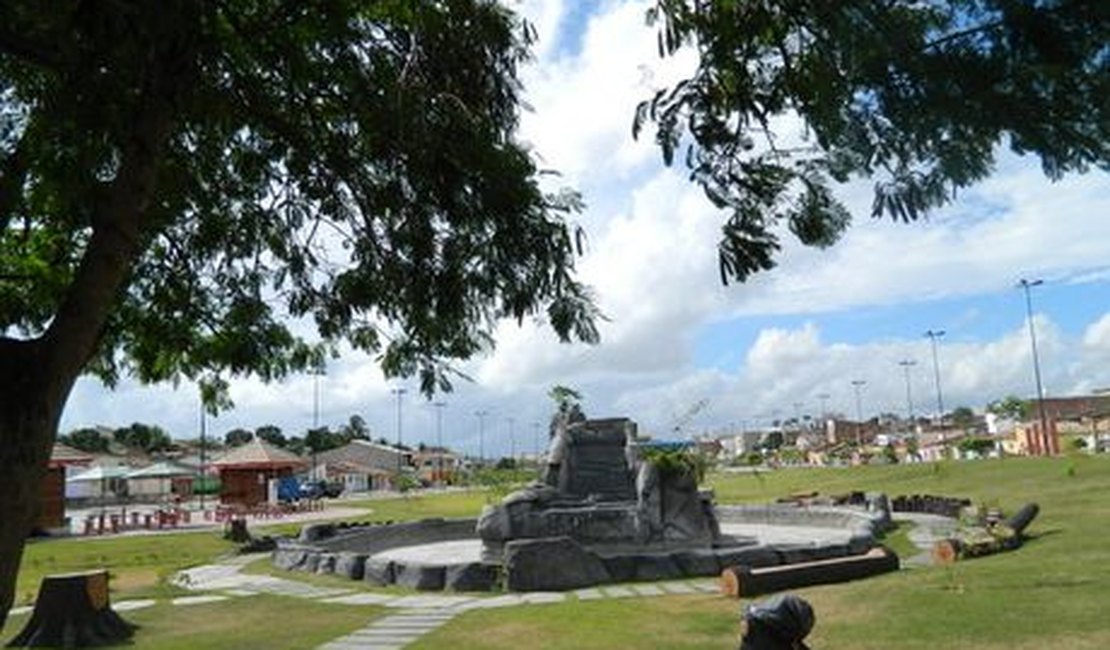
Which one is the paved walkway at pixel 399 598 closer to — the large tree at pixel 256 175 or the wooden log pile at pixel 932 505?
the large tree at pixel 256 175

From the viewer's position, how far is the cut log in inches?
574

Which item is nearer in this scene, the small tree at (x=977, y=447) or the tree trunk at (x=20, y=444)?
the tree trunk at (x=20, y=444)

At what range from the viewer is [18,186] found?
6152 mm

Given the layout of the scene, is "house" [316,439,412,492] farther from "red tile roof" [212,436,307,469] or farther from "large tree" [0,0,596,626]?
"large tree" [0,0,596,626]

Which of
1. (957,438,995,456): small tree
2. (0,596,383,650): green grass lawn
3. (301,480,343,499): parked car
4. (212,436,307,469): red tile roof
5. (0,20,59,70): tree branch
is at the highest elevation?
(0,20,59,70): tree branch

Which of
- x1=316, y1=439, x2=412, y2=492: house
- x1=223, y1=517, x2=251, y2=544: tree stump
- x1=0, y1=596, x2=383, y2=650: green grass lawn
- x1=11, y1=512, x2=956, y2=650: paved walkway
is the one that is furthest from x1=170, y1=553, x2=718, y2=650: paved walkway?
x1=316, y1=439, x2=412, y2=492: house

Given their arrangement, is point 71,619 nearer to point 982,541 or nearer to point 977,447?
point 982,541

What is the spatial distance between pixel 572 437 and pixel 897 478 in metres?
23.3

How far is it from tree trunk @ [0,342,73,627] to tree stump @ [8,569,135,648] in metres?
9.58

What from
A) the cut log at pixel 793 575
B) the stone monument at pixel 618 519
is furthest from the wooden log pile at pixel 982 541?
the stone monument at pixel 618 519

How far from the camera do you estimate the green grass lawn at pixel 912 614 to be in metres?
10.7

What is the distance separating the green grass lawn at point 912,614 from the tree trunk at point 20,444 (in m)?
7.86

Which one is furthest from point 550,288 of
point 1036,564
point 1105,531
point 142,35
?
point 1105,531

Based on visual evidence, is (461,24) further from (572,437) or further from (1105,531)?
(572,437)
